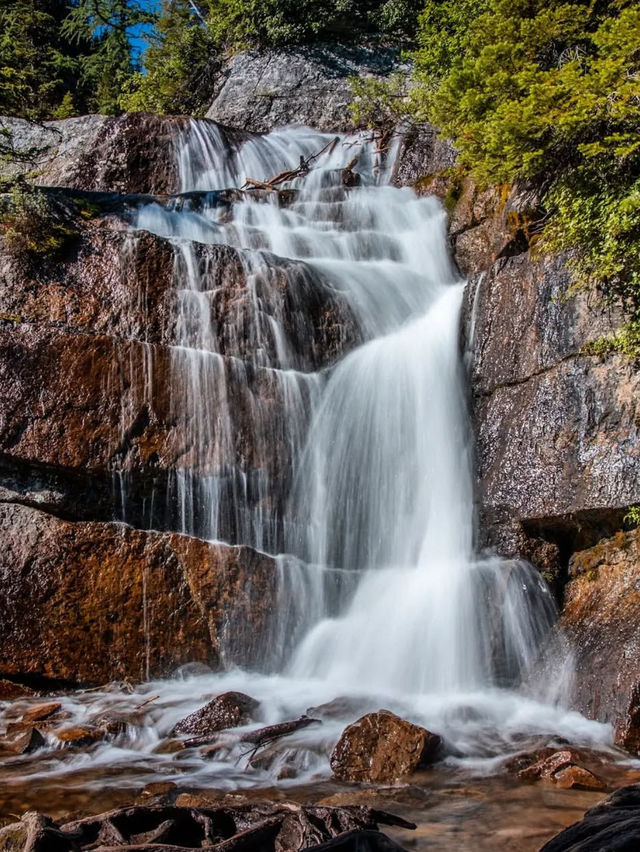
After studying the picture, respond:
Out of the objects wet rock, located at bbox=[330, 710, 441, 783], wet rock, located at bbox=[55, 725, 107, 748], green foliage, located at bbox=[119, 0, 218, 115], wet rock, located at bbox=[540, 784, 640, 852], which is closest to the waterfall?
wet rock, located at bbox=[330, 710, 441, 783]

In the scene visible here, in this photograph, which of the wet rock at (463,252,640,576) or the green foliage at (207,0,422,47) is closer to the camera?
the wet rock at (463,252,640,576)

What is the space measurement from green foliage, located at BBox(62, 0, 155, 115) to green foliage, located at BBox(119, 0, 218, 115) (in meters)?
2.16

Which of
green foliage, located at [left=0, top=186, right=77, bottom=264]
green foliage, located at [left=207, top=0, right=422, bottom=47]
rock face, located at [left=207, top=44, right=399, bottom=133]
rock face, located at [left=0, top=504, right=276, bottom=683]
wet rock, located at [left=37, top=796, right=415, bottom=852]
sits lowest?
wet rock, located at [left=37, top=796, right=415, bottom=852]

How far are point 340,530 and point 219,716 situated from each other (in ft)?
10.6

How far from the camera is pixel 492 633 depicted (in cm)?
720

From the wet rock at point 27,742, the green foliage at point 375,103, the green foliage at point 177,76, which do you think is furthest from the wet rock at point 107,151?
the wet rock at point 27,742

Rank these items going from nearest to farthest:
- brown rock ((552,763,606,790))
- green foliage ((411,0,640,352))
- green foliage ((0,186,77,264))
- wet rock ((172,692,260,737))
Answer: brown rock ((552,763,606,790))
wet rock ((172,692,260,737))
green foliage ((411,0,640,352))
green foliage ((0,186,77,264))

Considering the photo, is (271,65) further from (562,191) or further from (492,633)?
(492,633)

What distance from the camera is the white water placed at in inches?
250

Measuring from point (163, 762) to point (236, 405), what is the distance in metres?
4.50

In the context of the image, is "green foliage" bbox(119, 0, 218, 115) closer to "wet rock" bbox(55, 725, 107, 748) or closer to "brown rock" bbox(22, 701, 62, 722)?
"brown rock" bbox(22, 701, 62, 722)

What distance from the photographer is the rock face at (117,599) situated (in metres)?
7.23

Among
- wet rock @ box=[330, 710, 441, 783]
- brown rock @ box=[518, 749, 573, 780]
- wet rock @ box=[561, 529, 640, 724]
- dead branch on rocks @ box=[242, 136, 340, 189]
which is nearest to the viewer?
brown rock @ box=[518, 749, 573, 780]

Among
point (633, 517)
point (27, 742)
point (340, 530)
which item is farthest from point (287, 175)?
point (27, 742)
